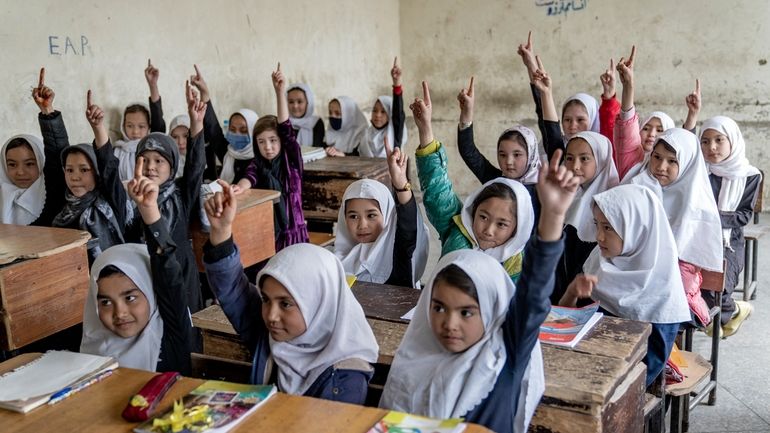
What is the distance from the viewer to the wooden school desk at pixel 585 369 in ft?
5.99

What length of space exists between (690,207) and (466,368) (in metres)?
2.17

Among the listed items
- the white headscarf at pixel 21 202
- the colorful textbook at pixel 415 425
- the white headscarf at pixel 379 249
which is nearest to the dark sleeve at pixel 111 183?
the white headscarf at pixel 21 202

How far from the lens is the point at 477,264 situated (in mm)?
1843

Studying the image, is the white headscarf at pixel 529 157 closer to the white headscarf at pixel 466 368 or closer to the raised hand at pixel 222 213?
the white headscarf at pixel 466 368

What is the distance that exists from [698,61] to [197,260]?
550 cm

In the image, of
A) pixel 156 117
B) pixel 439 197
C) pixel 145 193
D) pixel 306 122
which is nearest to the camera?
pixel 145 193

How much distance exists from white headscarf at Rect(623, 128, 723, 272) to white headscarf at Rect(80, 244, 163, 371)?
2.21m

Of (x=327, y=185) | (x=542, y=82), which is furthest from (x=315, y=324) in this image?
(x=327, y=185)

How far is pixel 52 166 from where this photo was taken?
3592mm

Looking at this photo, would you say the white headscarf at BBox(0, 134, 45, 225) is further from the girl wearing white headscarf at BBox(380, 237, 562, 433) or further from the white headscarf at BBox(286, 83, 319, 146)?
the white headscarf at BBox(286, 83, 319, 146)

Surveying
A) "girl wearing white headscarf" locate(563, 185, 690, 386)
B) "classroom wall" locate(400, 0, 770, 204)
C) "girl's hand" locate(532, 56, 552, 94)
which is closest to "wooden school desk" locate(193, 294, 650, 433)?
"girl wearing white headscarf" locate(563, 185, 690, 386)

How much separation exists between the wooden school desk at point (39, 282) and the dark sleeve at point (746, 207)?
10.3ft

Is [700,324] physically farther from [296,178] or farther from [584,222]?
[296,178]

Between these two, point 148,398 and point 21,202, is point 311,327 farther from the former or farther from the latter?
point 21,202
